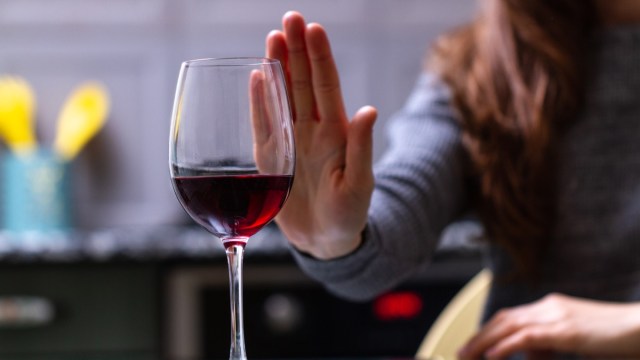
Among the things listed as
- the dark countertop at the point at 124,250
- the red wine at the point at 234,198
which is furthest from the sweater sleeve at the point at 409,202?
the dark countertop at the point at 124,250

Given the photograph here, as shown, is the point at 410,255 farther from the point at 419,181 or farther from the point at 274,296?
the point at 274,296

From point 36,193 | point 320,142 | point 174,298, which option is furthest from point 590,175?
point 36,193

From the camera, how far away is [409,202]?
1257 mm

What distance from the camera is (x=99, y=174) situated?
2.78 m

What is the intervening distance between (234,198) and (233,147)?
0.05 metres

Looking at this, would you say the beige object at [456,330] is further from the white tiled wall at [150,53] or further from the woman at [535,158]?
the white tiled wall at [150,53]

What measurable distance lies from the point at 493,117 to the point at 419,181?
0.56 ft

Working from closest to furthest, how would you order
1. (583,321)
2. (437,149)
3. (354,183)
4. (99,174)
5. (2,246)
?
(354,183) < (583,321) < (437,149) < (2,246) < (99,174)

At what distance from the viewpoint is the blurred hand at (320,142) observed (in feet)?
2.98

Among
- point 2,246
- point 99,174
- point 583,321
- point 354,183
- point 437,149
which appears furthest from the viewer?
point 99,174

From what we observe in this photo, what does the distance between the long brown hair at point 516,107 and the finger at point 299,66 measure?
50 centimetres

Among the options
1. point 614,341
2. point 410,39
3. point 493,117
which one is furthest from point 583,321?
point 410,39

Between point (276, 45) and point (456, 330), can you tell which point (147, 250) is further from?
point (276, 45)

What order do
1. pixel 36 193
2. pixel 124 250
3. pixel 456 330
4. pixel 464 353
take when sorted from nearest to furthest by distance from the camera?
pixel 464 353, pixel 456 330, pixel 124 250, pixel 36 193
